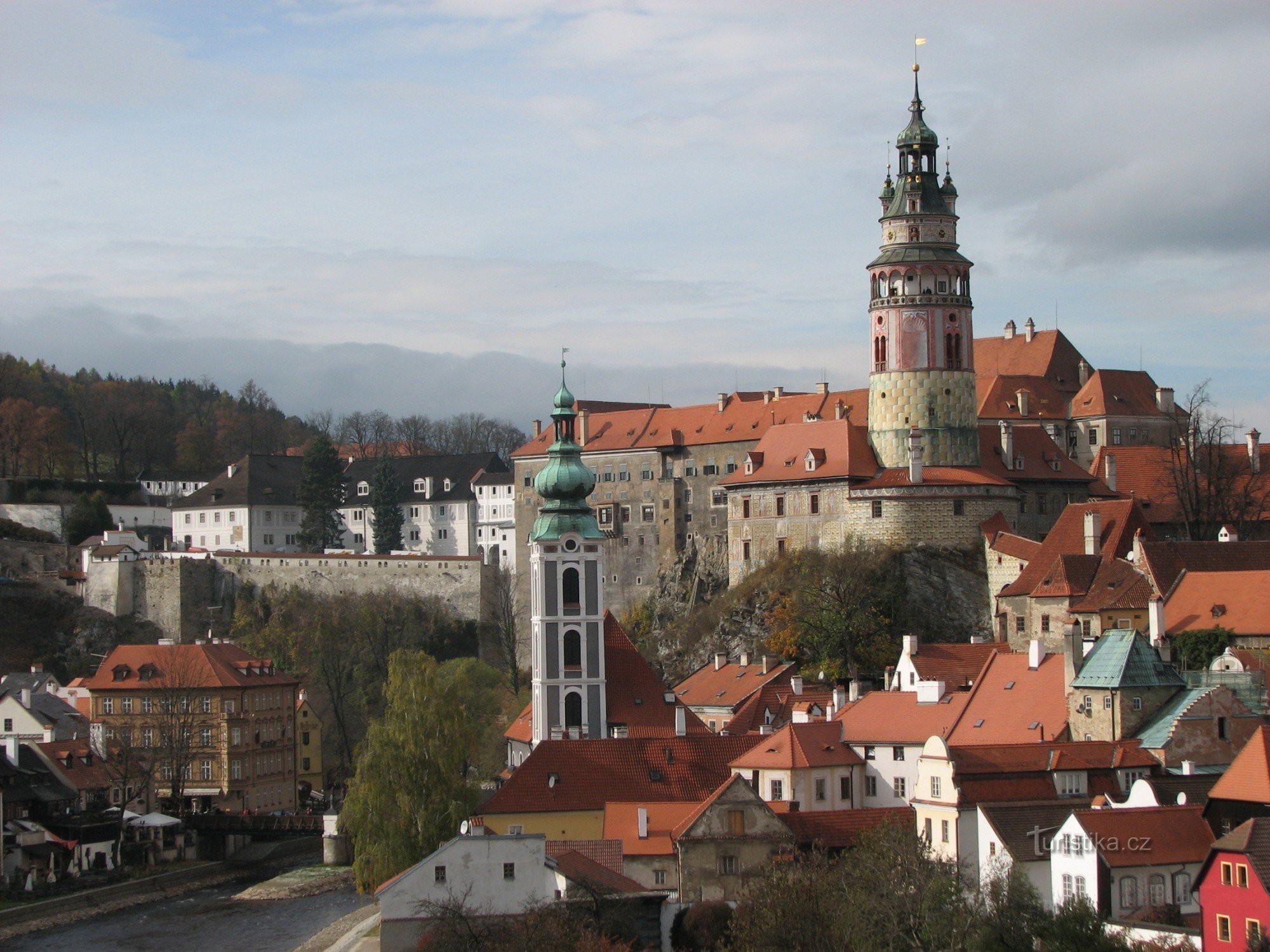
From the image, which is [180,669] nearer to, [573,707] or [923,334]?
[573,707]

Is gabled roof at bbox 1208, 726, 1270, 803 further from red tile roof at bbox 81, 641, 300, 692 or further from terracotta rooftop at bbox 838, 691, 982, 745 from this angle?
red tile roof at bbox 81, 641, 300, 692

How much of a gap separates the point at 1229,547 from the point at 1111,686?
1616 centimetres

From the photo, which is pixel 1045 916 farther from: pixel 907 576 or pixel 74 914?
pixel 907 576

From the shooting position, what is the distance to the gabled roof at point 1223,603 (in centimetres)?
5319

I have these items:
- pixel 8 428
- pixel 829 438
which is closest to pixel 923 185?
pixel 829 438

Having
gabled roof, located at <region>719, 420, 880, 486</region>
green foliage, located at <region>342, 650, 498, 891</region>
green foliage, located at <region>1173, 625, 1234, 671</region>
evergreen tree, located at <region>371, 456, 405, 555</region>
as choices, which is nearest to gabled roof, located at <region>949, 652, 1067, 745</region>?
green foliage, located at <region>1173, 625, 1234, 671</region>

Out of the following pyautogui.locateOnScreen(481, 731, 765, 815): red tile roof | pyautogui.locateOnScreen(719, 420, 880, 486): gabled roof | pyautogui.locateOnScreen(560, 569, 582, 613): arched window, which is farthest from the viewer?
pyautogui.locateOnScreen(719, 420, 880, 486): gabled roof

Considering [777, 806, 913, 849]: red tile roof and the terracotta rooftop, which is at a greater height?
the terracotta rooftop

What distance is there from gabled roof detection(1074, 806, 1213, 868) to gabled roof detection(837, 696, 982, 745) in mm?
10342

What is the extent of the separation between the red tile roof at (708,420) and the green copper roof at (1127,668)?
119 ft

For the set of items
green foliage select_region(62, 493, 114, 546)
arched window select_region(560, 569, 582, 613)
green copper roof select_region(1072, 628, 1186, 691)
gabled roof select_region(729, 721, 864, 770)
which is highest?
green foliage select_region(62, 493, 114, 546)

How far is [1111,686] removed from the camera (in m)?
44.2

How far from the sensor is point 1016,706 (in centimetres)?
4778

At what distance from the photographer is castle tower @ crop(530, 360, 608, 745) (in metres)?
57.7
